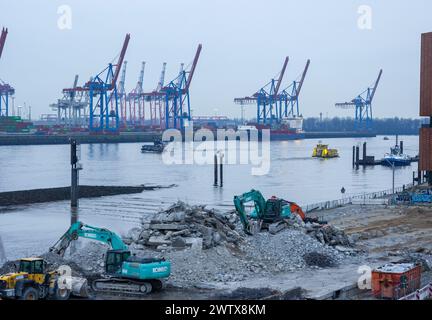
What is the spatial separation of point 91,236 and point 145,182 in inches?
825

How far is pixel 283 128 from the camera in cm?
9644

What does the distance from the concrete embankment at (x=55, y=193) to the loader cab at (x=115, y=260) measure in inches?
546

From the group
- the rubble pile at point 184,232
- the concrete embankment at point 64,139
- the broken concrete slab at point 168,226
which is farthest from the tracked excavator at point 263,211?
the concrete embankment at point 64,139

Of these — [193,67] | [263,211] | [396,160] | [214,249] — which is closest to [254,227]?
[263,211]

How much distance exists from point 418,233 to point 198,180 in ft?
60.5

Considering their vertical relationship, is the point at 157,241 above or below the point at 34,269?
below

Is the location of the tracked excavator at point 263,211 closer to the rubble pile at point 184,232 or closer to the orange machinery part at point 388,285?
the rubble pile at point 184,232

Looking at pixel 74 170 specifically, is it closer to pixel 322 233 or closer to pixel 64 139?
pixel 322 233

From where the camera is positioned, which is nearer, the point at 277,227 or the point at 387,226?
the point at 277,227

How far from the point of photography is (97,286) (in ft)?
28.6

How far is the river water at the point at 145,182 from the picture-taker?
17.0 metres

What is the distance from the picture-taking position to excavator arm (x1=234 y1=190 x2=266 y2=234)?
1209cm
